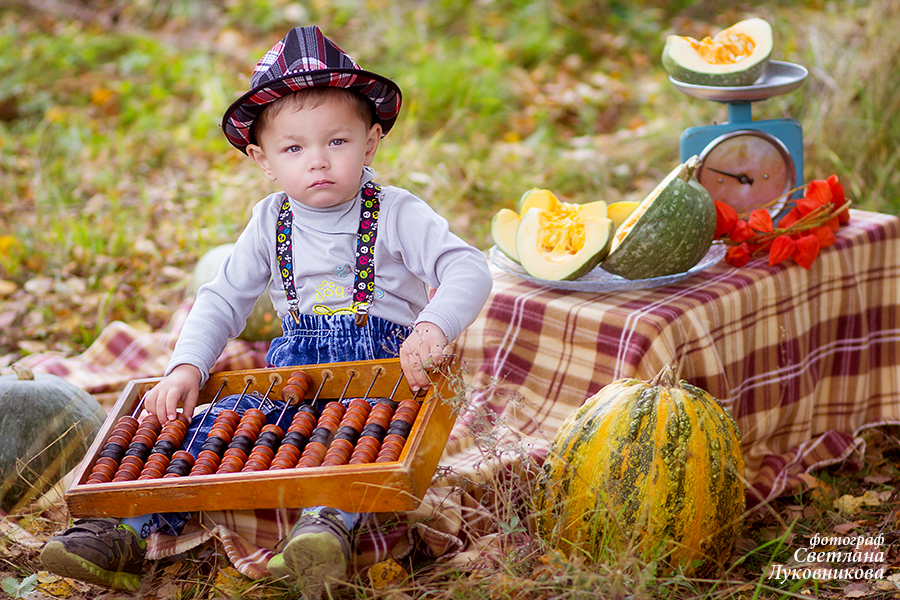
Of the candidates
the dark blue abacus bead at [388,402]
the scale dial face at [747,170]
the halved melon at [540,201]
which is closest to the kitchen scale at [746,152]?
the scale dial face at [747,170]

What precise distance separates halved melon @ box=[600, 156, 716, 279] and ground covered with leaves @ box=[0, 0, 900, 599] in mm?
879

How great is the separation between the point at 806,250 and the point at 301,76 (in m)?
1.79

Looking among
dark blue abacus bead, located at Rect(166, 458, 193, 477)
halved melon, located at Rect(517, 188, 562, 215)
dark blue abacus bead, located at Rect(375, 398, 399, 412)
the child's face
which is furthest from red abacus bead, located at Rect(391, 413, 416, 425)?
halved melon, located at Rect(517, 188, 562, 215)

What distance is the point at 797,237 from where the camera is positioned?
295 centimetres

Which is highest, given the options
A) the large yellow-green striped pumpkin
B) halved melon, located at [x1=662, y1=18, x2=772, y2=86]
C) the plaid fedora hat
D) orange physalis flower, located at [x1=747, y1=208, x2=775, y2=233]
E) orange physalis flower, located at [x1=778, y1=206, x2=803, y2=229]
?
the plaid fedora hat

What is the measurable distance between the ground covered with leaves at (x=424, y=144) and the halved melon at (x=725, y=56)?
146 cm

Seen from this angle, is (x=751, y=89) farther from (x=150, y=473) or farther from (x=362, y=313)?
(x=150, y=473)

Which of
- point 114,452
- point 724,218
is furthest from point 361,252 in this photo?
point 724,218

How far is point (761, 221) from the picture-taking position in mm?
2939

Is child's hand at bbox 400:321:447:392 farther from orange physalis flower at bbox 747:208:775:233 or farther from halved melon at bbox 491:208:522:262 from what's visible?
orange physalis flower at bbox 747:208:775:233

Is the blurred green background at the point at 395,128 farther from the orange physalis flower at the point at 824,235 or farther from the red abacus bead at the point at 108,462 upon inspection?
the red abacus bead at the point at 108,462

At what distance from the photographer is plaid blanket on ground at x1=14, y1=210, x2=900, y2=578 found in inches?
94.5

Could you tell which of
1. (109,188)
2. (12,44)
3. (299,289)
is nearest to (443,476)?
(299,289)

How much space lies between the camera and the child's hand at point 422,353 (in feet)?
7.55
